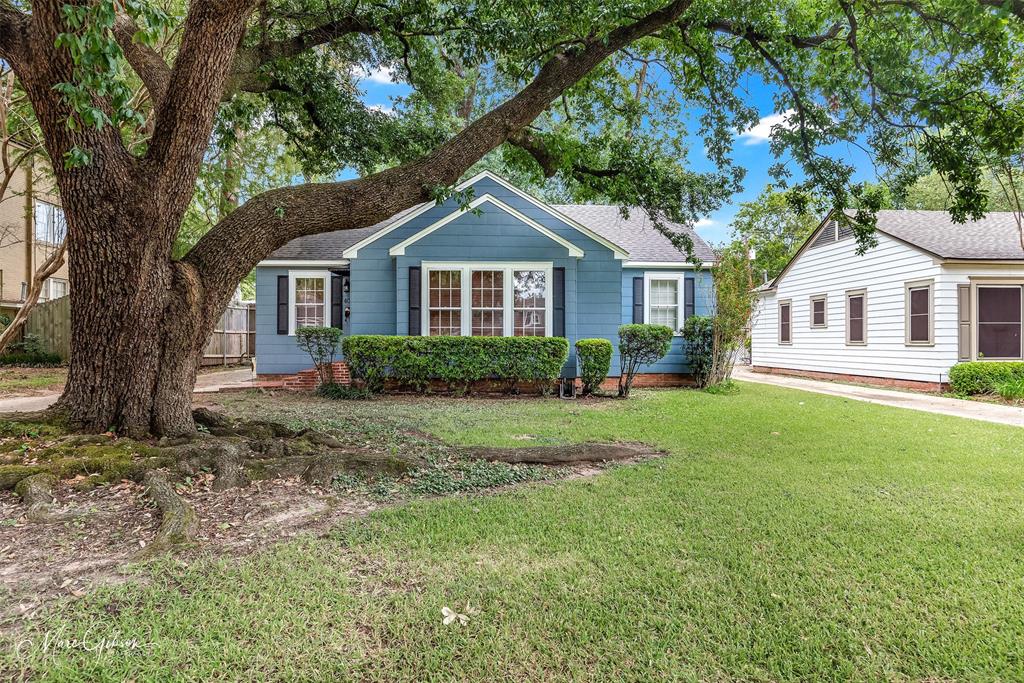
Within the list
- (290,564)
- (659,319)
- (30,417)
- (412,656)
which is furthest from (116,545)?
(659,319)

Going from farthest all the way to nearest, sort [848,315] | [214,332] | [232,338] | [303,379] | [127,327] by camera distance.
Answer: [232,338], [848,315], [214,332], [303,379], [127,327]

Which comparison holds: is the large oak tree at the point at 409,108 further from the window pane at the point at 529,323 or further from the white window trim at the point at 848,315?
the white window trim at the point at 848,315

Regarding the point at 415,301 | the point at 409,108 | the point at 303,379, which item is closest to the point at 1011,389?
the point at 415,301

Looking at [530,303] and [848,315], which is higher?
[530,303]

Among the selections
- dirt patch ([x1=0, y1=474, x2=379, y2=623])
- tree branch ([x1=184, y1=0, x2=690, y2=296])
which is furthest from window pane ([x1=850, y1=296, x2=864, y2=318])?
dirt patch ([x1=0, y1=474, x2=379, y2=623])

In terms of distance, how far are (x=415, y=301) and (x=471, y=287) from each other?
117 centimetres

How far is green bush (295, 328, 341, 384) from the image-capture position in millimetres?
10242

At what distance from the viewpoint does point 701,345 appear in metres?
11.7

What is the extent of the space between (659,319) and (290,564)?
36.0 feet

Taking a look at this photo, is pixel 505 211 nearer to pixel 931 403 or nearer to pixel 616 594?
pixel 931 403

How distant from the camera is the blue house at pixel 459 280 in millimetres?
10523

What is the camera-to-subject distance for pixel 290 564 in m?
2.68

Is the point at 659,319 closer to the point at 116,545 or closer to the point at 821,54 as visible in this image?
the point at 821,54

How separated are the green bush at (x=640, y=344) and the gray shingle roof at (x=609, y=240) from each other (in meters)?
2.56
